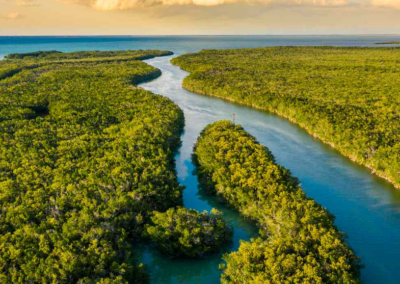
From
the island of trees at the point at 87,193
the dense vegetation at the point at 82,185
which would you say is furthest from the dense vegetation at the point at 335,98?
the dense vegetation at the point at 82,185

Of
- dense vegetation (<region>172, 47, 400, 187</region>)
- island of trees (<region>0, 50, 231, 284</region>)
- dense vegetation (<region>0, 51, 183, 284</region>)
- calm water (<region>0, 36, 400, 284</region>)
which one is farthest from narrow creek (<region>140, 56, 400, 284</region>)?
dense vegetation (<region>0, 51, 183, 284</region>)

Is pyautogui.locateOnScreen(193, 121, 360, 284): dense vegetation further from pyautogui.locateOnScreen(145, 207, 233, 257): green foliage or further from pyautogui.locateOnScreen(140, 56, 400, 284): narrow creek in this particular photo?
pyautogui.locateOnScreen(145, 207, 233, 257): green foliage

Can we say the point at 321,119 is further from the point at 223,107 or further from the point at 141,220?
the point at 141,220

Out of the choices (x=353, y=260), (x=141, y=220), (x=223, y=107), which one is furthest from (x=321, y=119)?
(x=141, y=220)

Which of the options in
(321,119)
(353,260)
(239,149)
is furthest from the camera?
(321,119)

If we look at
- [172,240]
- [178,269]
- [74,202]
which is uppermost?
[74,202]

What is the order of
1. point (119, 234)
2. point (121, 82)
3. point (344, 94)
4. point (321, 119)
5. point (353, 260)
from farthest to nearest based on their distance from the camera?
point (121, 82) → point (344, 94) → point (321, 119) → point (119, 234) → point (353, 260)
